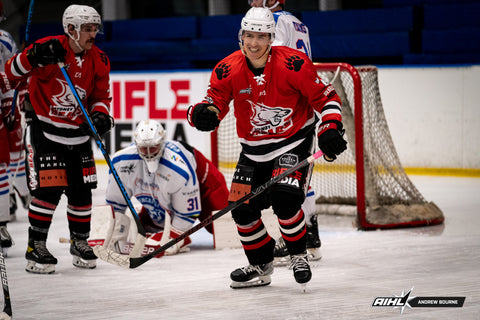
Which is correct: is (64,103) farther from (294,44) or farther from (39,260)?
(294,44)

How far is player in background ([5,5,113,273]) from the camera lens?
10.8 feet

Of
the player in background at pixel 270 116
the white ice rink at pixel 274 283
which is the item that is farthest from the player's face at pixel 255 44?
the white ice rink at pixel 274 283

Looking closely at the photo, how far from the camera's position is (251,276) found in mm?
3076

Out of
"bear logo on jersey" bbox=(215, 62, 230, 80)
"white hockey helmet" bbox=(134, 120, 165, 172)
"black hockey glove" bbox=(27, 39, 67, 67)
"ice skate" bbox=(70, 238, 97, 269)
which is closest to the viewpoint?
"bear logo on jersey" bbox=(215, 62, 230, 80)

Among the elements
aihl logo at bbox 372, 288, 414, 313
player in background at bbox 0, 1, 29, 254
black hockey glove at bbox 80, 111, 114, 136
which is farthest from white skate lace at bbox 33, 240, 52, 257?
aihl logo at bbox 372, 288, 414, 313

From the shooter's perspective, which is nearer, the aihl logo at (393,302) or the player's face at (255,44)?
the aihl logo at (393,302)

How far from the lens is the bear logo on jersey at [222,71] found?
9.66 feet

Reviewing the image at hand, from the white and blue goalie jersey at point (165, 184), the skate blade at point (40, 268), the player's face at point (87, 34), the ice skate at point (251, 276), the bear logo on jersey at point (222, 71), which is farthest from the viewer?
the white and blue goalie jersey at point (165, 184)

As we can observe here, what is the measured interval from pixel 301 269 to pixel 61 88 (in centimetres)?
130

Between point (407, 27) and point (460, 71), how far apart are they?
1417 mm

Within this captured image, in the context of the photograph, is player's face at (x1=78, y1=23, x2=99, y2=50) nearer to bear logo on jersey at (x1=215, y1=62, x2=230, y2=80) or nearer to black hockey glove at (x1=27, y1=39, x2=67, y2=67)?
black hockey glove at (x1=27, y1=39, x2=67, y2=67)

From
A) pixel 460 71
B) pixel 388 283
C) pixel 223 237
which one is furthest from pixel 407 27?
pixel 388 283

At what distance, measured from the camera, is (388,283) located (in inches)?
121

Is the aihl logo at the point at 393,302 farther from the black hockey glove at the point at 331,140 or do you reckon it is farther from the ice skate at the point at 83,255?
the ice skate at the point at 83,255
